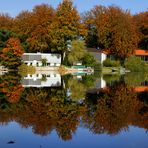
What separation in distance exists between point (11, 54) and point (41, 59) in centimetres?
575

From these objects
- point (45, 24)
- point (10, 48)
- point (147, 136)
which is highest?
point (45, 24)

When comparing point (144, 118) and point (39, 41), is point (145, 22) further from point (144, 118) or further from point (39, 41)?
point (144, 118)

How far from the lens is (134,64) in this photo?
190 ft

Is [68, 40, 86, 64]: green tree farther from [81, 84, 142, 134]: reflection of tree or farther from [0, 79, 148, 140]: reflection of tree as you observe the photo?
[81, 84, 142, 134]: reflection of tree

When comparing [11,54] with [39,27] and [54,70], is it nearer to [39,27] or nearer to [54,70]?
[54,70]

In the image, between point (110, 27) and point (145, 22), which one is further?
point (145, 22)

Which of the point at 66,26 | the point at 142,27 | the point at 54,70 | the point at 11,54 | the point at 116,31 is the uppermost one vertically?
the point at 142,27

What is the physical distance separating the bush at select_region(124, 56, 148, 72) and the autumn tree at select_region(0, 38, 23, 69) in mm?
16012

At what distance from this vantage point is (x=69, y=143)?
8.52 metres

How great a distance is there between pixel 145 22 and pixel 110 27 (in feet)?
29.5

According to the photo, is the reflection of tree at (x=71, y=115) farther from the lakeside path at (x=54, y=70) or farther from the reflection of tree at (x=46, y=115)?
the lakeside path at (x=54, y=70)

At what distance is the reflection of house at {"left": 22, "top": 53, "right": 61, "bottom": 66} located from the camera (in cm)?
5444

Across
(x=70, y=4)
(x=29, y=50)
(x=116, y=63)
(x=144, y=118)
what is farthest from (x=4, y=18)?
(x=144, y=118)

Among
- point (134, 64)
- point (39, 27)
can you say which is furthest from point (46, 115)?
point (134, 64)
